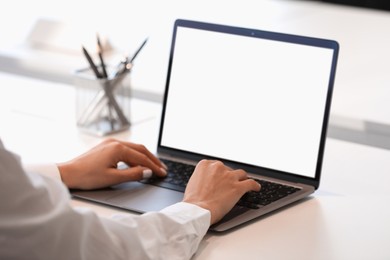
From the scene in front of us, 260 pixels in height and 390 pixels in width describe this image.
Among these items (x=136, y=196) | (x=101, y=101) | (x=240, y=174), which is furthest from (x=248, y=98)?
(x=101, y=101)

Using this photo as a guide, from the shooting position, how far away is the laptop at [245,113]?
1.52 meters

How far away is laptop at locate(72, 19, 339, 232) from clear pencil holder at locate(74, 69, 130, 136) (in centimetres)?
24

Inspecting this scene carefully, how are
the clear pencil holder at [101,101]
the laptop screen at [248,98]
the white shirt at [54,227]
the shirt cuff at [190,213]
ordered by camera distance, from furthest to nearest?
the clear pencil holder at [101,101], the laptop screen at [248,98], the shirt cuff at [190,213], the white shirt at [54,227]

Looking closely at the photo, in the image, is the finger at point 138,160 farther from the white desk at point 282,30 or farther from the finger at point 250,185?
the white desk at point 282,30

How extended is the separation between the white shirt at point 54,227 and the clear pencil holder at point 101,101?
0.71 metres

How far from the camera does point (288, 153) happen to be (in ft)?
5.16

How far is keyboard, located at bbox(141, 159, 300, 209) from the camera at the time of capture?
4.82 feet

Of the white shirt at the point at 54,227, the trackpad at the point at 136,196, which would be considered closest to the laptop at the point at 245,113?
the trackpad at the point at 136,196

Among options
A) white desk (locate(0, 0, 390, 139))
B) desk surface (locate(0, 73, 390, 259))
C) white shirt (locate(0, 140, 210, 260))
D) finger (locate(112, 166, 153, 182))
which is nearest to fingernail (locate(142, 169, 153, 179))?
finger (locate(112, 166, 153, 182))

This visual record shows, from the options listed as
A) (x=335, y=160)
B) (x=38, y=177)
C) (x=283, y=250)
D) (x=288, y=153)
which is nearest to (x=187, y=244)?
(x=283, y=250)

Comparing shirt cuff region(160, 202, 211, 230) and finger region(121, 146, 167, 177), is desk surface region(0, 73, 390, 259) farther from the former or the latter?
finger region(121, 146, 167, 177)

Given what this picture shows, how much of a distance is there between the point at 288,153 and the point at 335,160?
242 mm

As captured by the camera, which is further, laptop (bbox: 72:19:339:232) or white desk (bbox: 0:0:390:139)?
white desk (bbox: 0:0:390:139)

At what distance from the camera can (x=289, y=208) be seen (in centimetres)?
149
